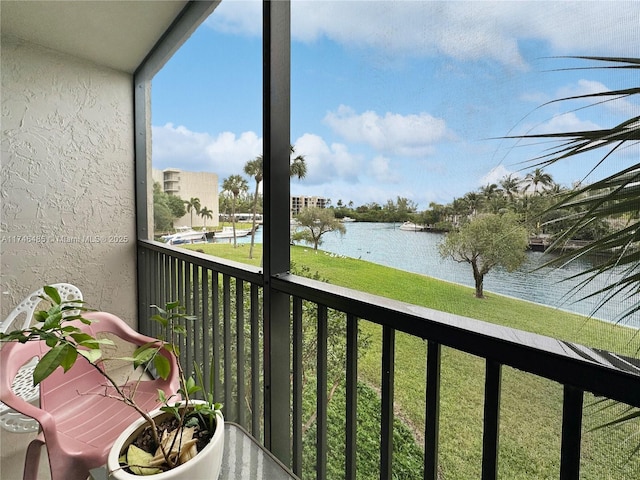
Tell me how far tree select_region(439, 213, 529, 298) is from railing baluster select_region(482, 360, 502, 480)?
174mm

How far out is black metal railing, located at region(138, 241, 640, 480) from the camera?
605 mm

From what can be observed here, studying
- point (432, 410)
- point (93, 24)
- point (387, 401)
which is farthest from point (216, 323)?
point (93, 24)

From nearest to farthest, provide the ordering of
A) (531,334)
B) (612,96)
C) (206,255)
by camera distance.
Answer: (612,96), (531,334), (206,255)

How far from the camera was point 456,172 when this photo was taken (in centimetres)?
79

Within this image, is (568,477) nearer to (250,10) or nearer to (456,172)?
(456,172)

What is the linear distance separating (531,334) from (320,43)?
44.4 inches

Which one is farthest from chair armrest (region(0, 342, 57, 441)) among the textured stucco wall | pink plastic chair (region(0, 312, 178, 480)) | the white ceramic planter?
the textured stucco wall

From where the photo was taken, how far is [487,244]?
2.41 feet

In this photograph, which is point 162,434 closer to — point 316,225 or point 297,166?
point 316,225

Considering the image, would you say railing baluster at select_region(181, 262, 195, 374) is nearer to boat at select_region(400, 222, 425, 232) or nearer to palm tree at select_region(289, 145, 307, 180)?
palm tree at select_region(289, 145, 307, 180)

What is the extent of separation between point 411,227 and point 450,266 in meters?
0.15

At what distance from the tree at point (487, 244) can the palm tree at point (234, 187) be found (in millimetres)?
1253

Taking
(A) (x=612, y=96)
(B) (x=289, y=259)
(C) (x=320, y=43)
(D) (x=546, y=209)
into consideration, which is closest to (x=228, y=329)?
(B) (x=289, y=259)

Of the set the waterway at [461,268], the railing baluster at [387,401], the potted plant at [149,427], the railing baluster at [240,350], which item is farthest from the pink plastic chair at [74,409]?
the waterway at [461,268]
